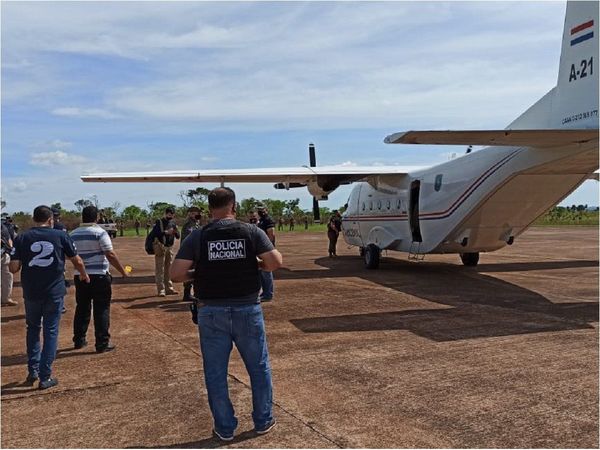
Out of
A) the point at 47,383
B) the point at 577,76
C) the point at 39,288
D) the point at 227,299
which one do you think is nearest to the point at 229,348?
the point at 227,299

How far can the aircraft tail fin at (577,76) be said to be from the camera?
10539mm

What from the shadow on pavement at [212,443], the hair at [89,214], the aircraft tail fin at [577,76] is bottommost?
the shadow on pavement at [212,443]

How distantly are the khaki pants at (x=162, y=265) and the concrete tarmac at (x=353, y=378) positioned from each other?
0.98 m

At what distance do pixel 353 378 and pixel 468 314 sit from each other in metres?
4.07

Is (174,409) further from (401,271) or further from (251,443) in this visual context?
(401,271)

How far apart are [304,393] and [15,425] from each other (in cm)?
245

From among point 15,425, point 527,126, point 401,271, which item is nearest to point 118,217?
point 401,271

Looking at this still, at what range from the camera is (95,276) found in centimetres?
759

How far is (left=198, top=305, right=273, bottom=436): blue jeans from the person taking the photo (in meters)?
4.55

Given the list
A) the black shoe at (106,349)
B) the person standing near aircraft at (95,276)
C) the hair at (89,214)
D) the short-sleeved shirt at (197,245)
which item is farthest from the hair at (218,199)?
the black shoe at (106,349)

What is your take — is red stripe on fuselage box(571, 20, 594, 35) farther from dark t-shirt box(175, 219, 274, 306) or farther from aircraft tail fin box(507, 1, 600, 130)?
dark t-shirt box(175, 219, 274, 306)

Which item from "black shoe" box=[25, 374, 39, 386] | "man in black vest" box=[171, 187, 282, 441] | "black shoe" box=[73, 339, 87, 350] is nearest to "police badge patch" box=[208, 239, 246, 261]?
"man in black vest" box=[171, 187, 282, 441]

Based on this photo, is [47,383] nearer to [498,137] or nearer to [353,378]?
[353,378]

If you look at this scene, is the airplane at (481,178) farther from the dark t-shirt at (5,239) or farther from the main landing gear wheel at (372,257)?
the dark t-shirt at (5,239)
